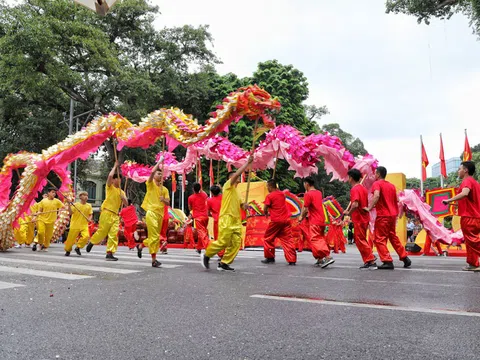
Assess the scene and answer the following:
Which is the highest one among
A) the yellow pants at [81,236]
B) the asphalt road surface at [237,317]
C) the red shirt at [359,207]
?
the red shirt at [359,207]

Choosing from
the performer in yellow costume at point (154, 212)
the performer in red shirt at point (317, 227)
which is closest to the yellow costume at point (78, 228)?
the performer in yellow costume at point (154, 212)

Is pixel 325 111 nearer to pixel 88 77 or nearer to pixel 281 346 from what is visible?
pixel 88 77

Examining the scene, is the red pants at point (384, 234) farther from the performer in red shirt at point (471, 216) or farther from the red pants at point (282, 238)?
the red pants at point (282, 238)

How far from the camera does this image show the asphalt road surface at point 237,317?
2871mm

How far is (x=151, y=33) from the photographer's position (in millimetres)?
25781

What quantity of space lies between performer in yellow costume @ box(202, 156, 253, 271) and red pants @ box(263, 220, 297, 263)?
5.39 feet

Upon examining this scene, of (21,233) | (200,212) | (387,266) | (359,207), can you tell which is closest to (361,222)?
(359,207)

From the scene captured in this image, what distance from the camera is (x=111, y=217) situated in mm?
9578

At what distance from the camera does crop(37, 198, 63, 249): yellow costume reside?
1291 centimetres

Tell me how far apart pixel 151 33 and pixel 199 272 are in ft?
70.1

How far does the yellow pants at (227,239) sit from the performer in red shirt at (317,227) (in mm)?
1729

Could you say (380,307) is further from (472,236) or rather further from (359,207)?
(472,236)

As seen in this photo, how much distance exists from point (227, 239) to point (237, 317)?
3573 mm

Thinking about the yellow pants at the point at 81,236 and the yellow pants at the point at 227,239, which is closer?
the yellow pants at the point at 227,239
